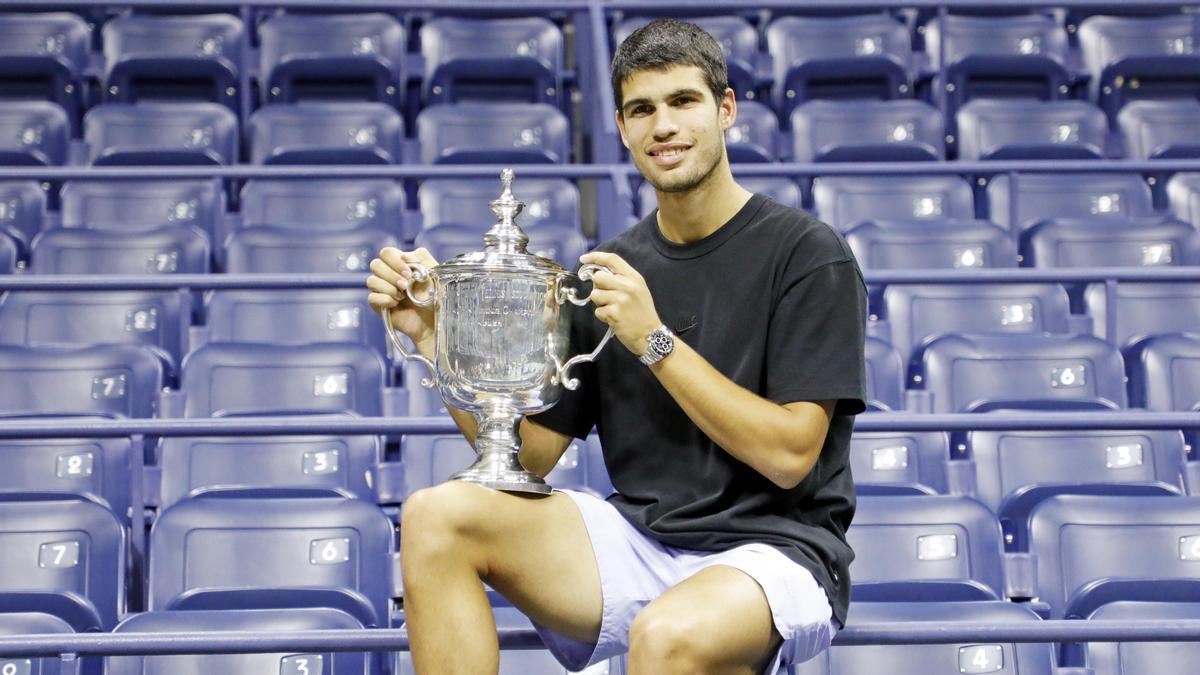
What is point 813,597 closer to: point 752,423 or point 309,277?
point 752,423

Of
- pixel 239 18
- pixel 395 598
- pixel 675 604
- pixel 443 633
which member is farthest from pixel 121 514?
pixel 239 18

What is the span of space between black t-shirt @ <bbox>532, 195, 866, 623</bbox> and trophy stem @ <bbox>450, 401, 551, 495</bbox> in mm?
156

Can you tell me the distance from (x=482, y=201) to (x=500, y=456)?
7.57 feet

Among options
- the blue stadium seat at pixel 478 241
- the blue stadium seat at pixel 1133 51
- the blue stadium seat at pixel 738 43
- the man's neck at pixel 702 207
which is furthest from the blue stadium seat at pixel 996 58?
the man's neck at pixel 702 207

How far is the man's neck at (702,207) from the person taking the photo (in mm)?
1757

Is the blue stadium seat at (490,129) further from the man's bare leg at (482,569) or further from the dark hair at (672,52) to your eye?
the man's bare leg at (482,569)

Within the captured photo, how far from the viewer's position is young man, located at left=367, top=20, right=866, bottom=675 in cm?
153

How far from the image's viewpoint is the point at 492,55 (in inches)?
178

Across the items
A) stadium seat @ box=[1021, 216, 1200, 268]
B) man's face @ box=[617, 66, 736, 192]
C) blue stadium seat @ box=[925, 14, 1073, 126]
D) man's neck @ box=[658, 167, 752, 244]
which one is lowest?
man's neck @ box=[658, 167, 752, 244]

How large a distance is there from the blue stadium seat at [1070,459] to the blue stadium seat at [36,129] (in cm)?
278

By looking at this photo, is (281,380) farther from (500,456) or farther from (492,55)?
(492,55)

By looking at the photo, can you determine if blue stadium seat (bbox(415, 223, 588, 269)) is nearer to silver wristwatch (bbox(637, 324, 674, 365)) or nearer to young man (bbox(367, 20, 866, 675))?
young man (bbox(367, 20, 866, 675))

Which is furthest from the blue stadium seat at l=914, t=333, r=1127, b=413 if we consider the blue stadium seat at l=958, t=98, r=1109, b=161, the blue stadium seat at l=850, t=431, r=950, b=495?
the blue stadium seat at l=958, t=98, r=1109, b=161

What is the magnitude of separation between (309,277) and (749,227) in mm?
1231
